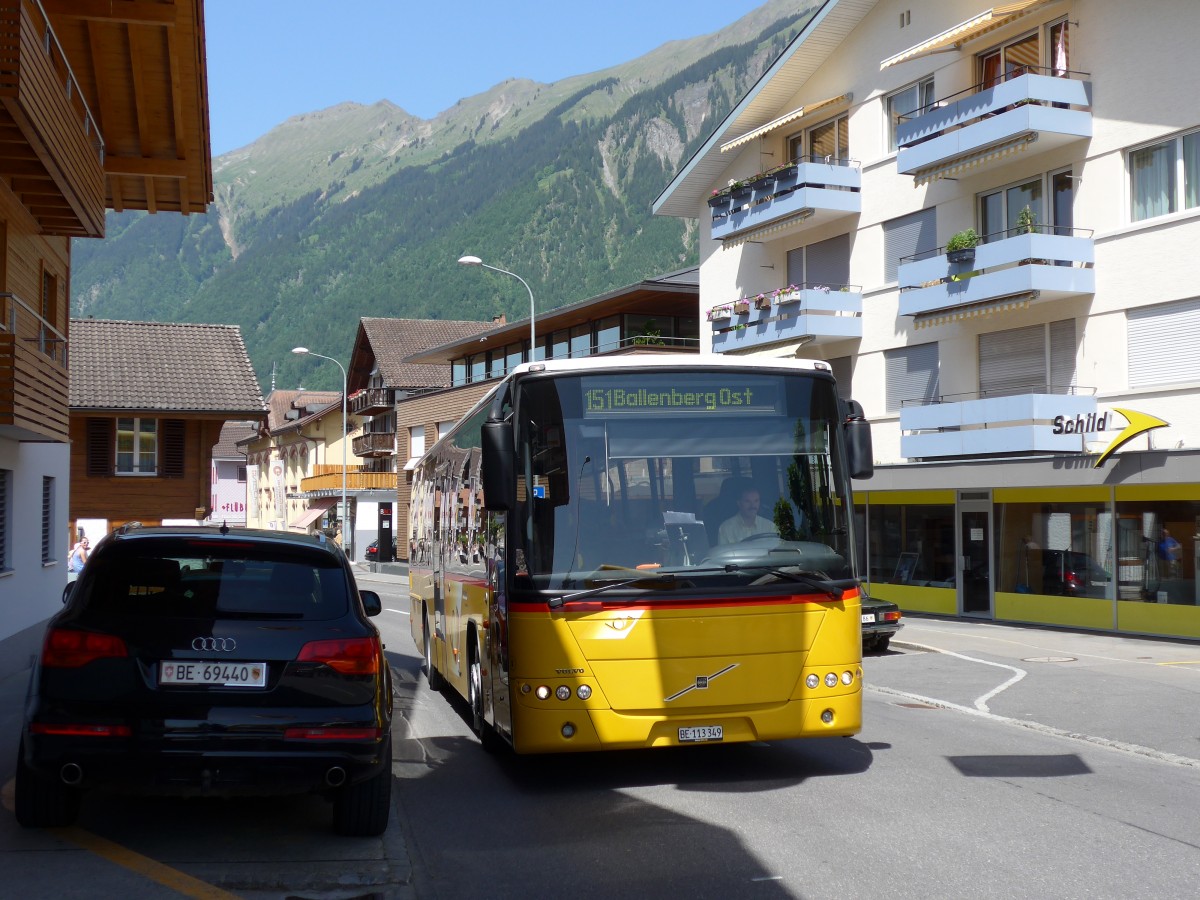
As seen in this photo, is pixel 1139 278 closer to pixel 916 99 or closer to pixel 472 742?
pixel 916 99

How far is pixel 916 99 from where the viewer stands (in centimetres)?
3058

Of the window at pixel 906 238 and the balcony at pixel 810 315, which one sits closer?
the window at pixel 906 238

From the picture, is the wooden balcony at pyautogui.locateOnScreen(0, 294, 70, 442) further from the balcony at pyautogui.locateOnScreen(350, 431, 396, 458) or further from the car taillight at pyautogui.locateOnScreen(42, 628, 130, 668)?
the balcony at pyautogui.locateOnScreen(350, 431, 396, 458)

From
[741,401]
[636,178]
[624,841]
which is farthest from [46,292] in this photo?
[636,178]

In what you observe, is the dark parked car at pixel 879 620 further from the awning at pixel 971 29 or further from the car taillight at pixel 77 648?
the car taillight at pixel 77 648

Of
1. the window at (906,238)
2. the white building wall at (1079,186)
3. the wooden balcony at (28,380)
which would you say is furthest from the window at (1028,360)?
the wooden balcony at (28,380)

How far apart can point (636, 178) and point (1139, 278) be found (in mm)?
173856

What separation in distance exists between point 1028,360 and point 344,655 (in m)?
22.4

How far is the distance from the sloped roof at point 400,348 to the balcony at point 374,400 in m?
0.56

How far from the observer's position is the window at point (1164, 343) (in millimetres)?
23375

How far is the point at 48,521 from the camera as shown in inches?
1032

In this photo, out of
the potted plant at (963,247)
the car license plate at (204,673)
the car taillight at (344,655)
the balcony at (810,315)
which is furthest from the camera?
the balcony at (810,315)

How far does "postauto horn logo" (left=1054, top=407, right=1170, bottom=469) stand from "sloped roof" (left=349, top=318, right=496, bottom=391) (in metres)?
49.3

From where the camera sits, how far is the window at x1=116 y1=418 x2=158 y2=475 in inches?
1415
